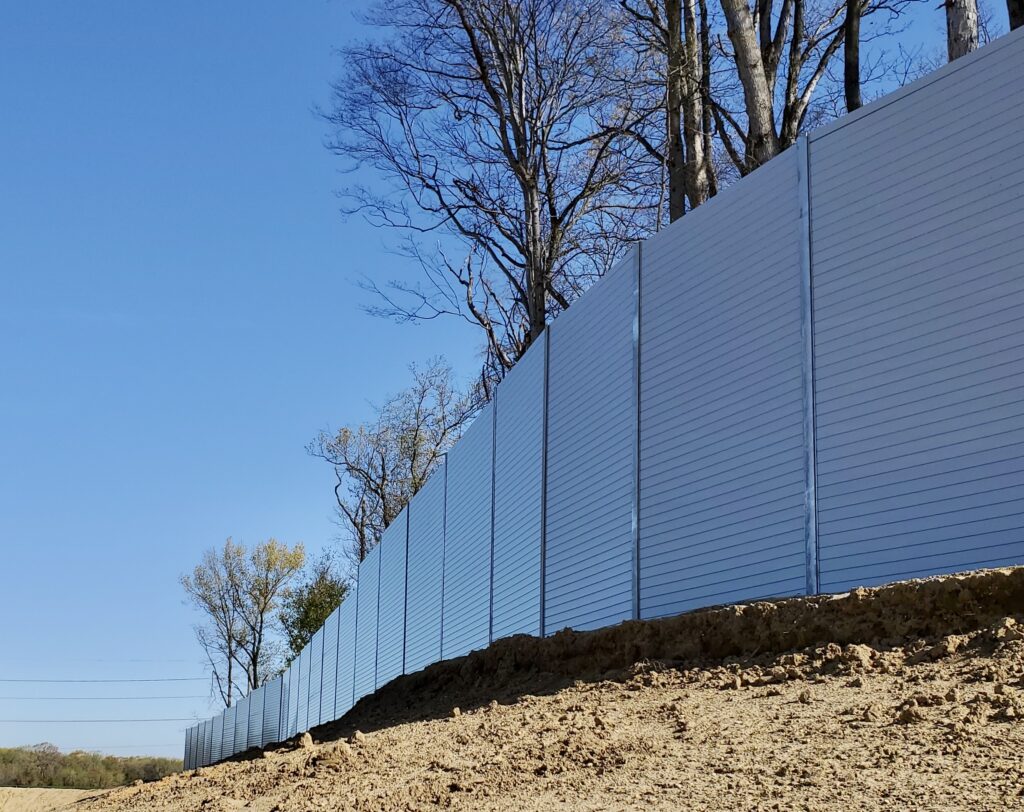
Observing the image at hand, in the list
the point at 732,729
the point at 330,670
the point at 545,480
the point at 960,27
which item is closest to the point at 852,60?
the point at 960,27

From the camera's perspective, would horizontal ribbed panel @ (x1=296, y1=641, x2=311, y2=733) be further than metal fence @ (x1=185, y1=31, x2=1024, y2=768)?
Yes

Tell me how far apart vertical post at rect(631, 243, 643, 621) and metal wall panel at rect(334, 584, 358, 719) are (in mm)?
17480

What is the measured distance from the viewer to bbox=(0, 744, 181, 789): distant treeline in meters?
47.0

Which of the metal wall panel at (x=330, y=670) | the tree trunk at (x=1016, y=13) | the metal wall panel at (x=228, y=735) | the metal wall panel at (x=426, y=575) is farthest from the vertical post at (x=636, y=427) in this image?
the metal wall panel at (x=228, y=735)

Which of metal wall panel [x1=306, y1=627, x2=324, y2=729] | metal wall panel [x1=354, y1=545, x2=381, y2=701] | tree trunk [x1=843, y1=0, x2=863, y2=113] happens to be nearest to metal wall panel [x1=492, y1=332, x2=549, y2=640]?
tree trunk [x1=843, y1=0, x2=863, y2=113]

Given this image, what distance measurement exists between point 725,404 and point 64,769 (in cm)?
4819

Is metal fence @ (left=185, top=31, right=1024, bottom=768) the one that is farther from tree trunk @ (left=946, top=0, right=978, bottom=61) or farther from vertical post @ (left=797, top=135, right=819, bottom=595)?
tree trunk @ (left=946, top=0, right=978, bottom=61)

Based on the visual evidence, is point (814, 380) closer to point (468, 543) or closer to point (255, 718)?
point (468, 543)

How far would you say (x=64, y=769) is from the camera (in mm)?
50062

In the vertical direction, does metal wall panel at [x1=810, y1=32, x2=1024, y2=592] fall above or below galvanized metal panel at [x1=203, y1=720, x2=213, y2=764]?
above

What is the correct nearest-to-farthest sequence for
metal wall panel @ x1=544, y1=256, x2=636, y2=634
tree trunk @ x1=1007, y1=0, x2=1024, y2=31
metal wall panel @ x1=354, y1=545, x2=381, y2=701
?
1. metal wall panel @ x1=544, y1=256, x2=636, y2=634
2. tree trunk @ x1=1007, y1=0, x2=1024, y2=31
3. metal wall panel @ x1=354, y1=545, x2=381, y2=701

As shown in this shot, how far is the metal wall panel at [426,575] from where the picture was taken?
1880cm

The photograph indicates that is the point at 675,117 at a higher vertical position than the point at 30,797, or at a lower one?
higher

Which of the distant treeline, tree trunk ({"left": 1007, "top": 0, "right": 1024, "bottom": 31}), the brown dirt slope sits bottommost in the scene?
the distant treeline
